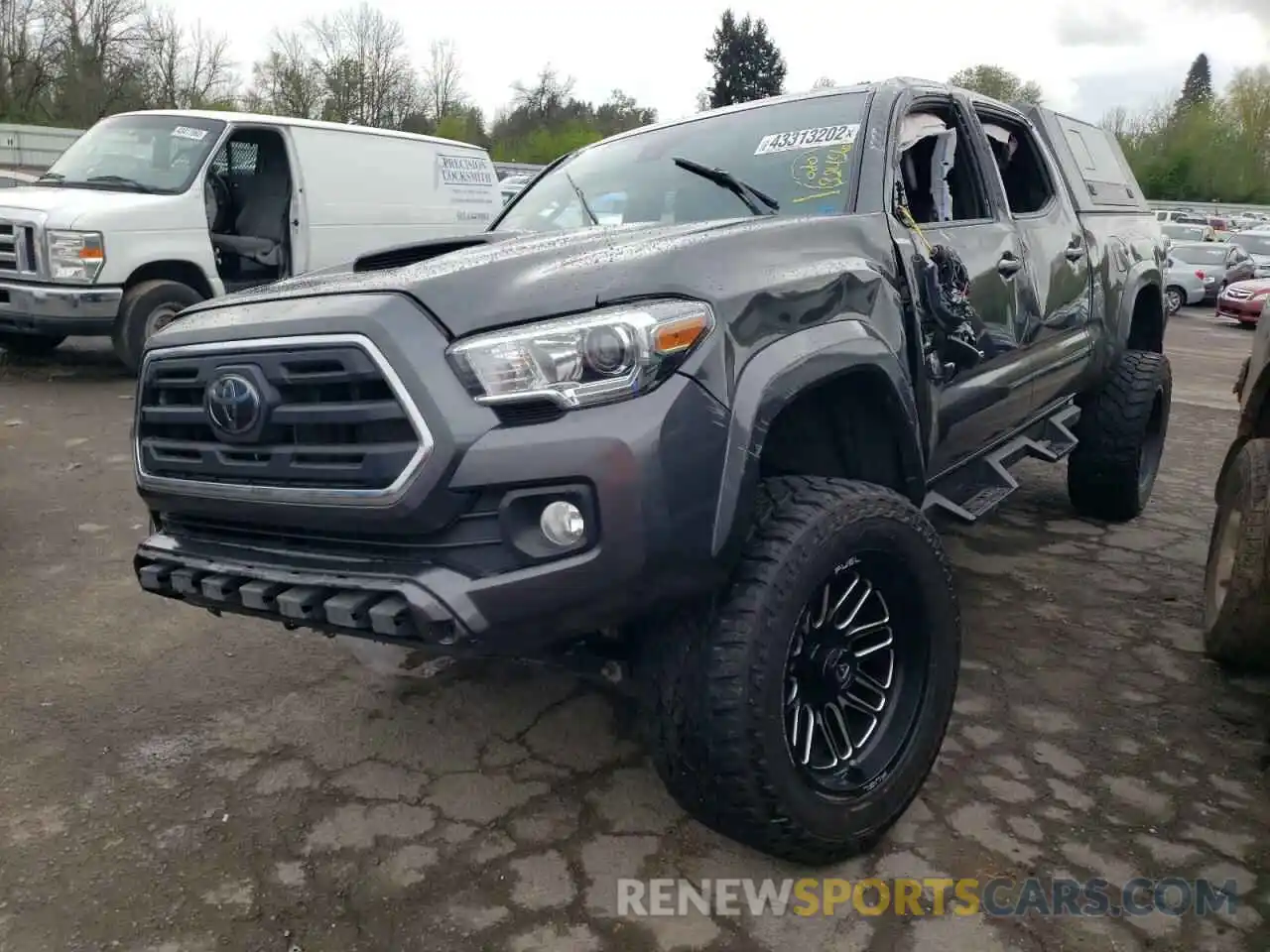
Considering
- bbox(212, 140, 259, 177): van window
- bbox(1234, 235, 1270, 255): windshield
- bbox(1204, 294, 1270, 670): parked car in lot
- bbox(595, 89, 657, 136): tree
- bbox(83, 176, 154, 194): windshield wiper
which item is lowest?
bbox(1204, 294, 1270, 670): parked car in lot

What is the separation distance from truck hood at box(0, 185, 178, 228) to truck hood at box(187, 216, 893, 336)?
567 cm

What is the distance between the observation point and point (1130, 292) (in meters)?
5.09

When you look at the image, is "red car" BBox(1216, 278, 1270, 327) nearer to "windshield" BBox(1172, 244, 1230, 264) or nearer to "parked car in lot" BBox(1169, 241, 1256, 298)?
"parked car in lot" BBox(1169, 241, 1256, 298)

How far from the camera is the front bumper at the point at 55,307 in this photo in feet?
23.9

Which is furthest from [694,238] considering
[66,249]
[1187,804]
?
[66,249]

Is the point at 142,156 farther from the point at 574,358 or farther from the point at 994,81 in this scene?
the point at 994,81

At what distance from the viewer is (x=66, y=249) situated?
7258mm

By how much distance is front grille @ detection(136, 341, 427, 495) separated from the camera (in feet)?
6.84

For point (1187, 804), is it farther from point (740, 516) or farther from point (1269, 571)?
point (740, 516)

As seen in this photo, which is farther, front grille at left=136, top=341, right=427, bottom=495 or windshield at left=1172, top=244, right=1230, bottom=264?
windshield at left=1172, top=244, right=1230, bottom=264

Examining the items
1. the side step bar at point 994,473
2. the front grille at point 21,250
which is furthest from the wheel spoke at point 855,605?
the front grille at point 21,250

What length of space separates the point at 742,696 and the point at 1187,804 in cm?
147

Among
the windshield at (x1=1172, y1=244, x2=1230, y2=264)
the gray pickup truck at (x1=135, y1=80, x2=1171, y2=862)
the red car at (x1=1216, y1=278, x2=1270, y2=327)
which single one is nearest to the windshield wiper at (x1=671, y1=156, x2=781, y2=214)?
the gray pickup truck at (x1=135, y1=80, x2=1171, y2=862)

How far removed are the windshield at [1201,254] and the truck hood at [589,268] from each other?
2202cm
